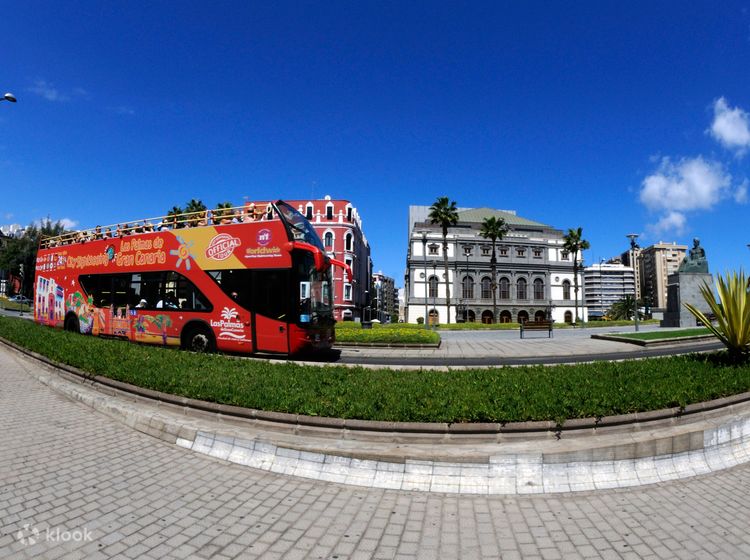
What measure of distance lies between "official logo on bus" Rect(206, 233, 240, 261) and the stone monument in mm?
35460

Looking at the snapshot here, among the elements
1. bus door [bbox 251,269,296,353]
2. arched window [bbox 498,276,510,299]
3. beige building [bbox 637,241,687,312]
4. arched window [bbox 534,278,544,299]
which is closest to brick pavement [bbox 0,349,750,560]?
bus door [bbox 251,269,296,353]

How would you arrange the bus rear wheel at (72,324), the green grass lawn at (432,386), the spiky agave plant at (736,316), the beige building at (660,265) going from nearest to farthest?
the green grass lawn at (432,386) → the spiky agave plant at (736,316) → the bus rear wheel at (72,324) → the beige building at (660,265)

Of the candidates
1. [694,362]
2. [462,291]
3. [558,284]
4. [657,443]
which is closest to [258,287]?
[657,443]

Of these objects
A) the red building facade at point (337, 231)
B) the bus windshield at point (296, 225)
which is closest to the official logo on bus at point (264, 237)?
the bus windshield at point (296, 225)

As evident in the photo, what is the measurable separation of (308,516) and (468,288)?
65905 mm

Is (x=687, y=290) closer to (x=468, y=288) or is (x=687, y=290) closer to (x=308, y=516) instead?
(x=468, y=288)

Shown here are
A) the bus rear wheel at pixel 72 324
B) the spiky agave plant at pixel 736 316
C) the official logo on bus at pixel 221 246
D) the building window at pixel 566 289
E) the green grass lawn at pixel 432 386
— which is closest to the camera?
the green grass lawn at pixel 432 386

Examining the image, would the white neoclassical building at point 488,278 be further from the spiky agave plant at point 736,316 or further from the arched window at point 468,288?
the spiky agave plant at point 736,316

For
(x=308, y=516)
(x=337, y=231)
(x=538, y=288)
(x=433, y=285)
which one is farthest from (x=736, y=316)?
(x=538, y=288)

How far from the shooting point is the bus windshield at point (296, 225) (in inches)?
495

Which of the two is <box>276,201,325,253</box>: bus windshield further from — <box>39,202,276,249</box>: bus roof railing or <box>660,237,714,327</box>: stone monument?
<box>660,237,714,327</box>: stone monument

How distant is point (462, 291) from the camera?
67250 mm

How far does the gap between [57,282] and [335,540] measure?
20.9m

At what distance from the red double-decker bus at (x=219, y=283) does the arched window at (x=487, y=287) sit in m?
57.5
